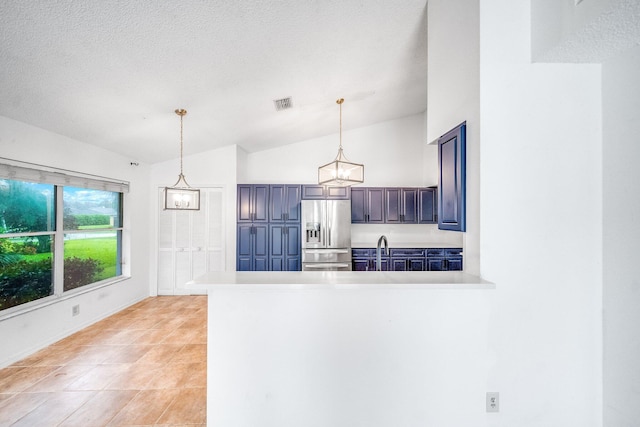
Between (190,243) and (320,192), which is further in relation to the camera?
(190,243)

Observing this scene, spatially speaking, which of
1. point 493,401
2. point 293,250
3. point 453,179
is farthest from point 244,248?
point 493,401

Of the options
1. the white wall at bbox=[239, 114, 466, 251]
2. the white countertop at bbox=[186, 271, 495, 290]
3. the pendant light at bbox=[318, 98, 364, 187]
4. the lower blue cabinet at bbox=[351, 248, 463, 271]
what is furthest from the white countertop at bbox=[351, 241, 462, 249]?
the white countertop at bbox=[186, 271, 495, 290]

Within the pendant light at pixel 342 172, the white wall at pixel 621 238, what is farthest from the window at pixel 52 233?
the white wall at pixel 621 238

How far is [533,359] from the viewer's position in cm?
156

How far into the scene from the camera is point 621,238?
1493 millimetres

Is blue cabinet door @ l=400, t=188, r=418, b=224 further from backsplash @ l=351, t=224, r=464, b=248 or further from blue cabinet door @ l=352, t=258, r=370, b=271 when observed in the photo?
blue cabinet door @ l=352, t=258, r=370, b=271

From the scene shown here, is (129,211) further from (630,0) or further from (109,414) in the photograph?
(630,0)

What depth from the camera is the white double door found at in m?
4.95

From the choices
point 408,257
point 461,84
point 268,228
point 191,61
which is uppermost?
point 191,61

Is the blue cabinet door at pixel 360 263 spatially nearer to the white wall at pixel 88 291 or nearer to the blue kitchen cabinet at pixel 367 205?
the blue kitchen cabinet at pixel 367 205

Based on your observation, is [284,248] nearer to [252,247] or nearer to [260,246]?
[260,246]

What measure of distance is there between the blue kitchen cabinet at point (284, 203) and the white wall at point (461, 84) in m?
2.84

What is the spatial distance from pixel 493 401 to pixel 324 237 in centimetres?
314

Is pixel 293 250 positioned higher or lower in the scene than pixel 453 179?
lower
